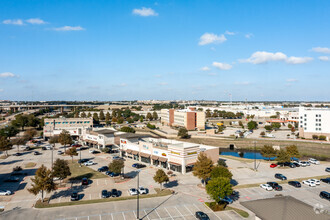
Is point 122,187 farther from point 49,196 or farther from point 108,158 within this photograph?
point 108,158

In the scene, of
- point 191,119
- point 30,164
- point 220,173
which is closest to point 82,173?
point 30,164

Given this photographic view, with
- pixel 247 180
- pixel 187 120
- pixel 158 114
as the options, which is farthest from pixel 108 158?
pixel 158 114

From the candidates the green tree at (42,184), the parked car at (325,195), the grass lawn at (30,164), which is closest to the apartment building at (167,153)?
the parked car at (325,195)

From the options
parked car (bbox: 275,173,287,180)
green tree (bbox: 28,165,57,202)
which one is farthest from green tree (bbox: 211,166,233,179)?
green tree (bbox: 28,165,57,202)

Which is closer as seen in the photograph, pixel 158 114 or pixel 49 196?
pixel 49 196

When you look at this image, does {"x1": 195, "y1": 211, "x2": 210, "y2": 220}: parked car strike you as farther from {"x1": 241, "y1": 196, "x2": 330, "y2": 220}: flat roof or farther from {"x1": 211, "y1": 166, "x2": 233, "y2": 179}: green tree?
{"x1": 211, "y1": 166, "x2": 233, "y2": 179}: green tree
